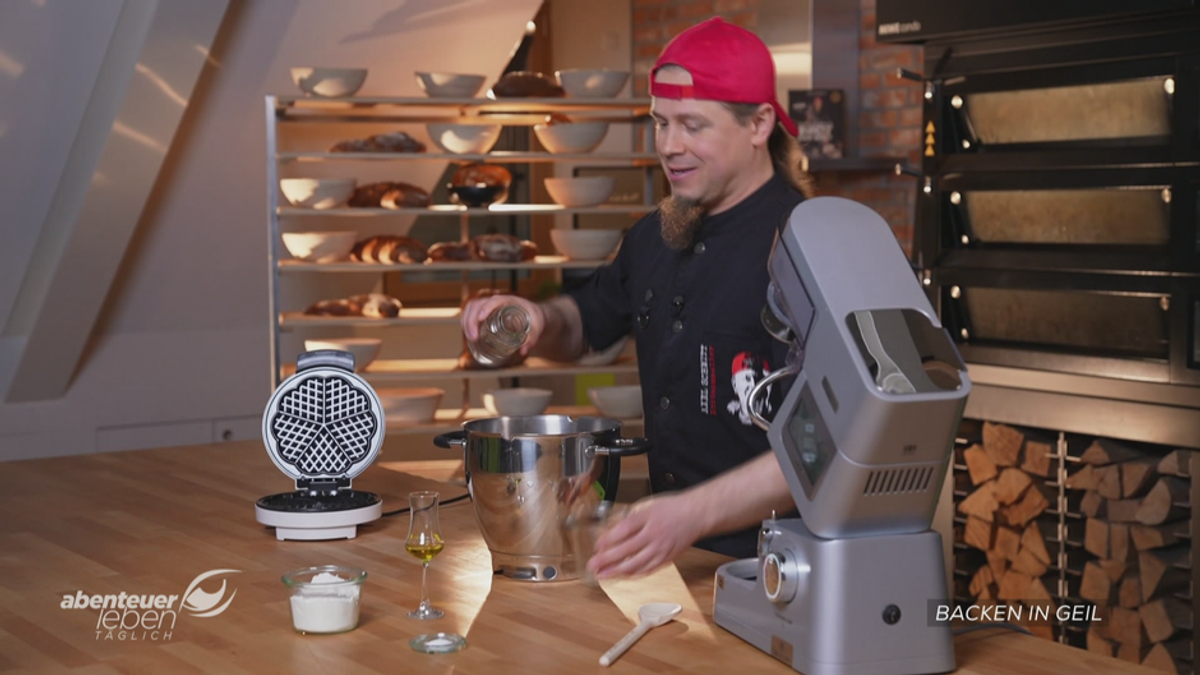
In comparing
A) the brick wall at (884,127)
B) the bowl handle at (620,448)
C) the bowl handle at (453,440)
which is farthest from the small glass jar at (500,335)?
the brick wall at (884,127)

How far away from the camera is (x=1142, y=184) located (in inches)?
125

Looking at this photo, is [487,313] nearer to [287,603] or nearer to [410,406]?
[287,603]

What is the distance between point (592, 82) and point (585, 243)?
21.4 inches

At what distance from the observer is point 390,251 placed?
174 inches

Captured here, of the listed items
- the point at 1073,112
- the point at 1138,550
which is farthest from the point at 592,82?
the point at 1138,550

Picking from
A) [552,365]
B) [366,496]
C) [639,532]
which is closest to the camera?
[639,532]

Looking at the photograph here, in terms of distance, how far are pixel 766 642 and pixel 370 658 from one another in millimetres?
430

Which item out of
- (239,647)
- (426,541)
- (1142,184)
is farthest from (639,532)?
(1142,184)

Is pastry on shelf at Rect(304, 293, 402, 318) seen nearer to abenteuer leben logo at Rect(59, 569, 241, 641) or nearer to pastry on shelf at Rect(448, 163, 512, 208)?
pastry on shelf at Rect(448, 163, 512, 208)

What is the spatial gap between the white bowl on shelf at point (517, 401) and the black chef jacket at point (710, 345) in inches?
83.1

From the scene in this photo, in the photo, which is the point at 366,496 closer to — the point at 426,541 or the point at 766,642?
the point at 426,541

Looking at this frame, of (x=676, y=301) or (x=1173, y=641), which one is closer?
(x=676, y=301)

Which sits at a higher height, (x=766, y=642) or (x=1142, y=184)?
(x=1142, y=184)

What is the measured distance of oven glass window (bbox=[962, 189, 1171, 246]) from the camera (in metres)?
3.21
